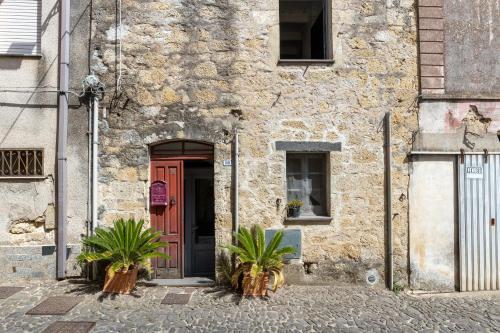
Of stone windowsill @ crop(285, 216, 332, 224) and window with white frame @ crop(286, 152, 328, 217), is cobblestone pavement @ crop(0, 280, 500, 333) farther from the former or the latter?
window with white frame @ crop(286, 152, 328, 217)

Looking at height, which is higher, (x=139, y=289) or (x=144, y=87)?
(x=144, y=87)

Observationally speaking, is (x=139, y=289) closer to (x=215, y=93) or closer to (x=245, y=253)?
(x=245, y=253)

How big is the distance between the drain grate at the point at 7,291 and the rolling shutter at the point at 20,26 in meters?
3.89

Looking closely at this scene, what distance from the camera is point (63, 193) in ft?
19.0

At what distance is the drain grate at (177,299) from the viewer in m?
5.12

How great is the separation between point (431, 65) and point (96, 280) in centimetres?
670

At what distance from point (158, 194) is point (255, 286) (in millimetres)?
2223

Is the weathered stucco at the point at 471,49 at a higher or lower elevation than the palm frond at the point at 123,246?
higher

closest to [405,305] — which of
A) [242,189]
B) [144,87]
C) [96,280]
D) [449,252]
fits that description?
[449,252]

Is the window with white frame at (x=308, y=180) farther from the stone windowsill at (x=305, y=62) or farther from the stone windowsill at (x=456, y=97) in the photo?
the stone windowsill at (x=456, y=97)

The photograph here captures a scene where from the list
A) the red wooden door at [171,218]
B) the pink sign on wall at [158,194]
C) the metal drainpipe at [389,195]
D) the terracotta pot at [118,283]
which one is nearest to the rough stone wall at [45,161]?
the terracotta pot at [118,283]

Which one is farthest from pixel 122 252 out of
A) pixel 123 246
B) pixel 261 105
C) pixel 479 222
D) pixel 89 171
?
pixel 479 222

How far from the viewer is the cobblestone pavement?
437 cm

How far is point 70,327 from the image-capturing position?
169 inches
